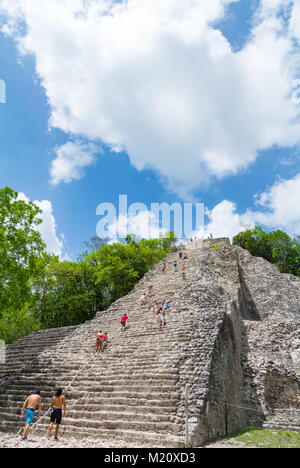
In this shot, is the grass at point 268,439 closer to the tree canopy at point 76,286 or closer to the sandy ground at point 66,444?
the sandy ground at point 66,444

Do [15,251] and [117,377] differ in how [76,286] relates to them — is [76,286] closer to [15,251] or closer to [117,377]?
[15,251]

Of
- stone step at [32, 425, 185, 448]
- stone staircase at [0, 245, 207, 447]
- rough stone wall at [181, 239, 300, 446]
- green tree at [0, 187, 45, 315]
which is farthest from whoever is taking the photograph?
green tree at [0, 187, 45, 315]

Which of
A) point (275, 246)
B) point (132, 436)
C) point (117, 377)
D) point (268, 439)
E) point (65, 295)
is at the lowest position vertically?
point (268, 439)

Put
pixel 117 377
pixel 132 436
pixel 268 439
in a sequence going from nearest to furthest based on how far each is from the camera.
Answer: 1. pixel 132 436
2. pixel 268 439
3. pixel 117 377

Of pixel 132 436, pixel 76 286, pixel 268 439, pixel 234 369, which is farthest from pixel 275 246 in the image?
pixel 132 436

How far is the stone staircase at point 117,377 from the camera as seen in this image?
691 cm

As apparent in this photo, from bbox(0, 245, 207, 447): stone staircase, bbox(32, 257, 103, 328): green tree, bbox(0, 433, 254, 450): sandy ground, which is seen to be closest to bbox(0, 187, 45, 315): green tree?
bbox(0, 245, 207, 447): stone staircase

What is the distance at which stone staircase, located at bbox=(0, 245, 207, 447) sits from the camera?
691cm

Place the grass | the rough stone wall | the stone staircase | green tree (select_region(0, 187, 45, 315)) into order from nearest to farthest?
the grass
the stone staircase
the rough stone wall
green tree (select_region(0, 187, 45, 315))

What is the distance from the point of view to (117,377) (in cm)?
905

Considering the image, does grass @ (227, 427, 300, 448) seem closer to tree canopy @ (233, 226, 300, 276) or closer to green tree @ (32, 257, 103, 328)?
green tree @ (32, 257, 103, 328)
